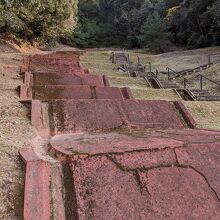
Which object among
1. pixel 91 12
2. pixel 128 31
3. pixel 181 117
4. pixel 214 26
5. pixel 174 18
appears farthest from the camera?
pixel 91 12

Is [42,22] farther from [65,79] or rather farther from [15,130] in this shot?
[15,130]

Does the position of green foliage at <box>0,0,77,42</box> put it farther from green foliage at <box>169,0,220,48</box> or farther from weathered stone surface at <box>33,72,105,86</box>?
weathered stone surface at <box>33,72,105,86</box>

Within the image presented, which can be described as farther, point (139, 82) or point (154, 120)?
point (139, 82)

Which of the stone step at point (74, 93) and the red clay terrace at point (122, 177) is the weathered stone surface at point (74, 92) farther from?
the red clay terrace at point (122, 177)

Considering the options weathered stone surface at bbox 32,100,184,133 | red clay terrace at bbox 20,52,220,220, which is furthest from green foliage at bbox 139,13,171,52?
red clay terrace at bbox 20,52,220,220

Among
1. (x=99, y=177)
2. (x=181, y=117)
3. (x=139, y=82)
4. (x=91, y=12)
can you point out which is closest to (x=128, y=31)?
(x=91, y=12)

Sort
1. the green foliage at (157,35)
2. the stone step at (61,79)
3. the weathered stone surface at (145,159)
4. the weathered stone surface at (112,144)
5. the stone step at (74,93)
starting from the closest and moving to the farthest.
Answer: the weathered stone surface at (145,159) < the weathered stone surface at (112,144) < the stone step at (74,93) < the stone step at (61,79) < the green foliage at (157,35)

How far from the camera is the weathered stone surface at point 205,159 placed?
3699 mm

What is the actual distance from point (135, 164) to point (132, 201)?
0.46 m

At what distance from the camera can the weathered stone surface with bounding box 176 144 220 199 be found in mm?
3699

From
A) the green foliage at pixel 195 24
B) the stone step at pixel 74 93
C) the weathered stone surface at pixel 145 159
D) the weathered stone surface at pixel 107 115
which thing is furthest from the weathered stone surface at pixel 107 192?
the green foliage at pixel 195 24

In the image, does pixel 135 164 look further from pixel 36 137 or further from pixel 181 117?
pixel 181 117

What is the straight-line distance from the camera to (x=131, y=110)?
6.46 metres

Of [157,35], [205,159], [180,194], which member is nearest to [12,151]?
[180,194]
